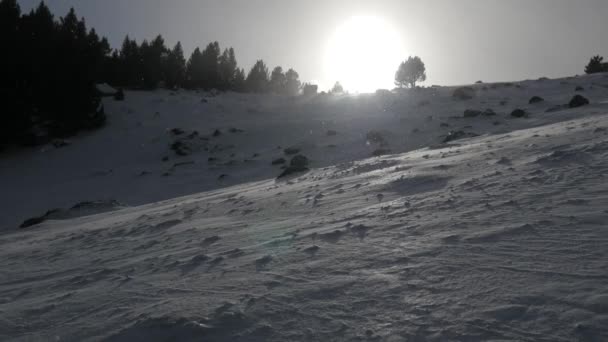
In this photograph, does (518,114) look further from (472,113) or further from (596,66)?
(596,66)

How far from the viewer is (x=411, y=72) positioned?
144ft

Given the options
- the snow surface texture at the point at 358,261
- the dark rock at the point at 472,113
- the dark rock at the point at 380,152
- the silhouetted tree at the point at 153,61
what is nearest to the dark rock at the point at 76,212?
the snow surface texture at the point at 358,261

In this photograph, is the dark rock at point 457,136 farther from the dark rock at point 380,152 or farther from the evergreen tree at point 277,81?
the evergreen tree at point 277,81

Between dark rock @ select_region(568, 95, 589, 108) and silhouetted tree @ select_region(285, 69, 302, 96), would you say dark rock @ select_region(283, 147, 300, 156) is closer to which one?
dark rock @ select_region(568, 95, 589, 108)

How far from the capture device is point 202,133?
20625 millimetres

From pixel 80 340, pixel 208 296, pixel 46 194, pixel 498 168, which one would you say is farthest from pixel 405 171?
pixel 46 194

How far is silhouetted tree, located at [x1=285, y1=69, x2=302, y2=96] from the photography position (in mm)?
48406

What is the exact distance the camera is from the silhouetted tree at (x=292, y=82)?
159 ft

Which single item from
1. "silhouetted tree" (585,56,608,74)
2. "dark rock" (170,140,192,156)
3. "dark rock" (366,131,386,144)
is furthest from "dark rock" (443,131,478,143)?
"silhouetted tree" (585,56,608,74)

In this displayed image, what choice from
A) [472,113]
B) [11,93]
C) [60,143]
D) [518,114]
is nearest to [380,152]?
[518,114]

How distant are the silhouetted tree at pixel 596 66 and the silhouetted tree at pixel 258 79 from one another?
94.7ft

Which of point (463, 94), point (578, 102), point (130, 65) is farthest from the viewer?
point (130, 65)

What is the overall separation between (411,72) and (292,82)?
13.7 metres

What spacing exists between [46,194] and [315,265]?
14089 millimetres
